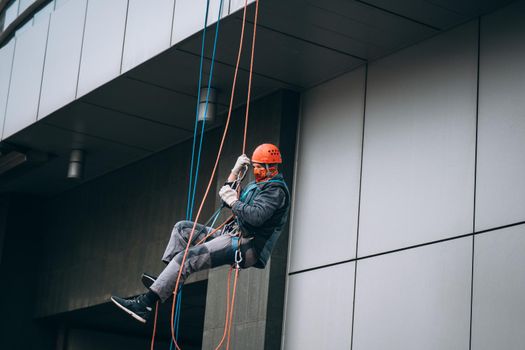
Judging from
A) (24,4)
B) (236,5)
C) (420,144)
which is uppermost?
(24,4)

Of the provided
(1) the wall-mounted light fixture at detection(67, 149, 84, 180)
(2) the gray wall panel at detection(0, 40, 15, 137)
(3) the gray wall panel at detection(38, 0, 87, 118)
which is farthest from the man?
(2) the gray wall panel at detection(0, 40, 15, 137)

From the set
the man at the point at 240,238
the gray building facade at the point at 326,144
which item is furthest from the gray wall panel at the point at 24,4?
the man at the point at 240,238

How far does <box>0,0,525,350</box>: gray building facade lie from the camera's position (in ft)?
40.2

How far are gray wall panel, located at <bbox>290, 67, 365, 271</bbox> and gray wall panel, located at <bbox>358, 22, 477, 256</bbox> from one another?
25 centimetres

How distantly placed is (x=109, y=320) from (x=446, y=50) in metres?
11.7

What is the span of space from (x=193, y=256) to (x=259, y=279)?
3686 millimetres

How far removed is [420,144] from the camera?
43.7ft

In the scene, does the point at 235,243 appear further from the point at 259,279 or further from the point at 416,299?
the point at 259,279

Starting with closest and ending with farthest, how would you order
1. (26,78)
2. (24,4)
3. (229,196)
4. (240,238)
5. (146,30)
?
1. (229,196)
2. (240,238)
3. (146,30)
4. (26,78)
5. (24,4)

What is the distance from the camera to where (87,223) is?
831 inches

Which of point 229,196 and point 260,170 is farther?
point 260,170

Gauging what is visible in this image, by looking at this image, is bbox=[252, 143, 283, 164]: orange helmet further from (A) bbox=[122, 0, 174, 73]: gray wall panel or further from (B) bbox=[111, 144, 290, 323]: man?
(A) bbox=[122, 0, 174, 73]: gray wall panel

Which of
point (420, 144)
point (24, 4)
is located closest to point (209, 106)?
point (420, 144)

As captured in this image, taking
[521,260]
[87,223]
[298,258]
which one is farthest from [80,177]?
[521,260]
